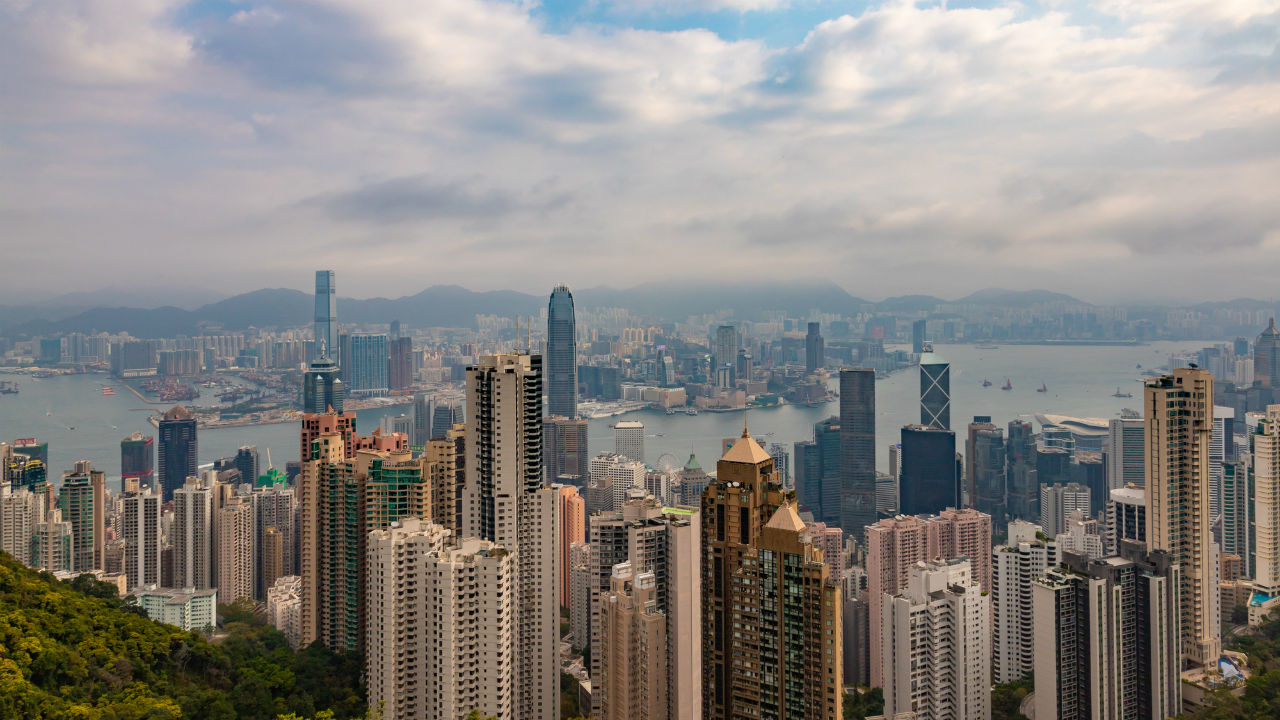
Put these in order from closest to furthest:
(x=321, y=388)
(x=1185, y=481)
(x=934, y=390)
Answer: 1. (x=1185, y=481)
2. (x=934, y=390)
3. (x=321, y=388)

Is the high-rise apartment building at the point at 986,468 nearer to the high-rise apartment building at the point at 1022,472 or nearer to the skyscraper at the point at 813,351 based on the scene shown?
the high-rise apartment building at the point at 1022,472

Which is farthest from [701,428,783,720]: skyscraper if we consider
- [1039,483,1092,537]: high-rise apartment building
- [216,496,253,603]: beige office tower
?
[1039,483,1092,537]: high-rise apartment building

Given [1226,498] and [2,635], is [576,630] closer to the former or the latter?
[2,635]

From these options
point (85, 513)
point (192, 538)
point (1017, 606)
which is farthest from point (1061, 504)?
point (85, 513)

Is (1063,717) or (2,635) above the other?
(2,635)

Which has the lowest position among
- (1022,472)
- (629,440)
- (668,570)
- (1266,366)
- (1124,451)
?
(1022,472)

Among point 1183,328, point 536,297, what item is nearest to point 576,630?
point 1183,328

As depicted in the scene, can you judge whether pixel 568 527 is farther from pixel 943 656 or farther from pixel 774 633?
pixel 774 633
